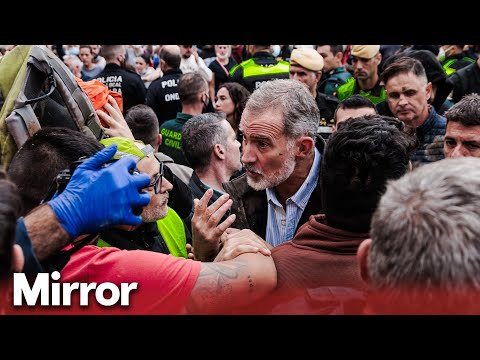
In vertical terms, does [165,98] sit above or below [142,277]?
above

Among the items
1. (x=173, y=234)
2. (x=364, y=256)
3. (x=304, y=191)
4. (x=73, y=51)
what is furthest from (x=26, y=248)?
(x=73, y=51)

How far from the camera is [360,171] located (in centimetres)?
189

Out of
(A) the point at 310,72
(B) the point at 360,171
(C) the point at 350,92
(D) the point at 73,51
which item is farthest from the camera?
(D) the point at 73,51

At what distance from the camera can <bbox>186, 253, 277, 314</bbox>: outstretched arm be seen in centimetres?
196

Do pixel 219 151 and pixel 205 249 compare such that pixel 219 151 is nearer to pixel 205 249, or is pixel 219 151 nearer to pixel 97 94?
pixel 97 94

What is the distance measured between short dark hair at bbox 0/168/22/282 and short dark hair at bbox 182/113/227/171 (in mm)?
2387

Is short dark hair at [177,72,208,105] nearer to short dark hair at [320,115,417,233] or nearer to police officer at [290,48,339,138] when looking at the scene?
police officer at [290,48,339,138]

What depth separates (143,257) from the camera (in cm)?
194

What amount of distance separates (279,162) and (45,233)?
4.24 feet

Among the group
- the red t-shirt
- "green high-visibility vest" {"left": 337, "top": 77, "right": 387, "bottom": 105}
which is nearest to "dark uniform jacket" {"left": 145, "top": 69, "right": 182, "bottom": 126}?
"green high-visibility vest" {"left": 337, "top": 77, "right": 387, "bottom": 105}

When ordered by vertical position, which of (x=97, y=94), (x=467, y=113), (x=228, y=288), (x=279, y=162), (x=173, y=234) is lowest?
(x=173, y=234)
